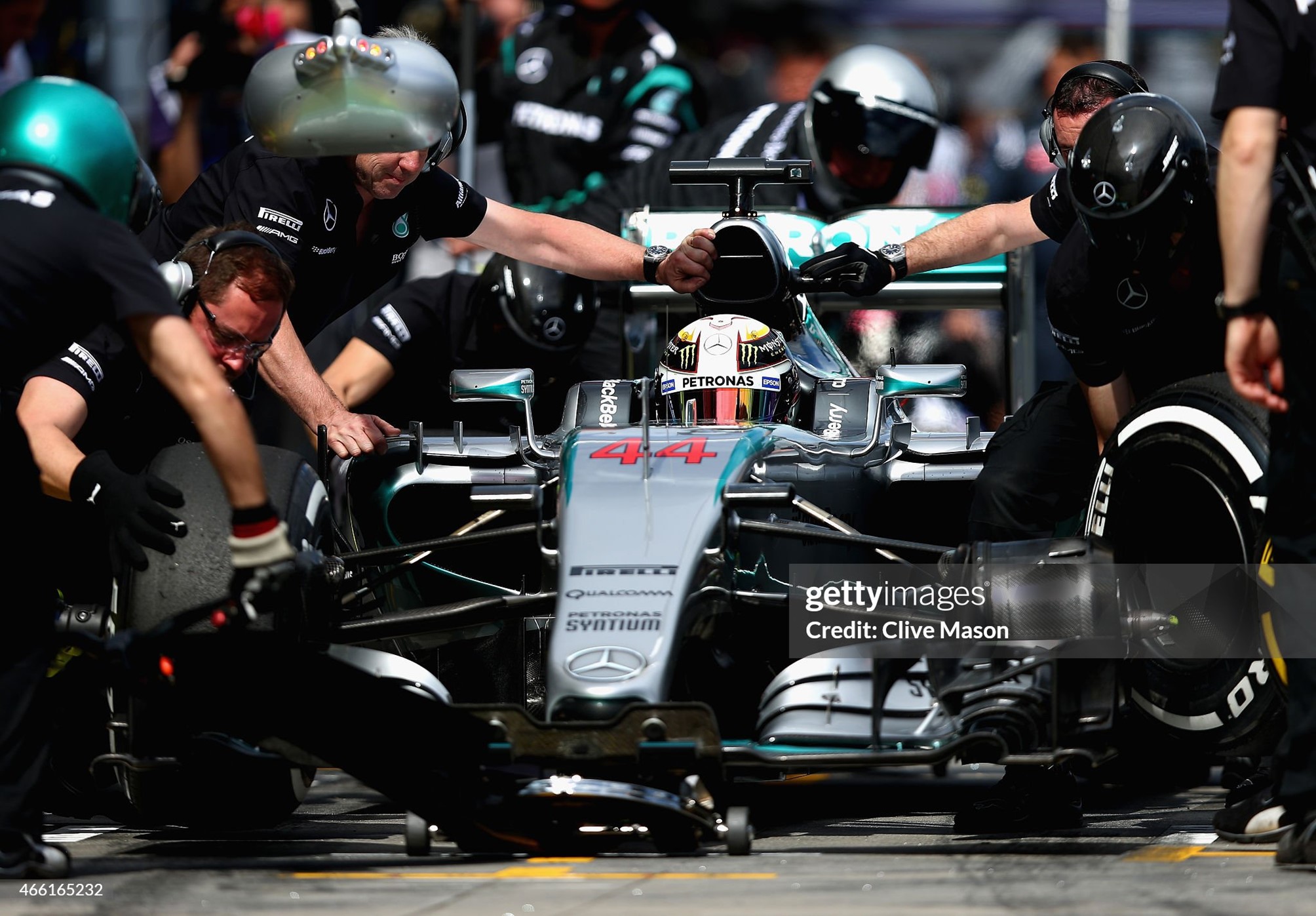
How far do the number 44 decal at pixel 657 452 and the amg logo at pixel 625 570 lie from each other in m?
0.42

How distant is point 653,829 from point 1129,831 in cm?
145

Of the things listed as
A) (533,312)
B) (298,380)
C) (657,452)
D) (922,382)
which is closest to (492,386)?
(298,380)

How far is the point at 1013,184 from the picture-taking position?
503 inches

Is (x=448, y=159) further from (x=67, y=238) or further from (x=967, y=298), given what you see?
(x=67, y=238)

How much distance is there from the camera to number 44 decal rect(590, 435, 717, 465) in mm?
5578

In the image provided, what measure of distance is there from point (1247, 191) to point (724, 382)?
1994 mm

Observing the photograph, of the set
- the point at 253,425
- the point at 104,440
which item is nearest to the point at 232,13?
the point at 253,425

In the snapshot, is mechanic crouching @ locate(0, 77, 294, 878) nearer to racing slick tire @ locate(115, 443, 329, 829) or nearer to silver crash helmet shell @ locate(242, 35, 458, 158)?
racing slick tire @ locate(115, 443, 329, 829)

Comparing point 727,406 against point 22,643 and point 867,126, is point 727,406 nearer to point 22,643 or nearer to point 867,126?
point 22,643

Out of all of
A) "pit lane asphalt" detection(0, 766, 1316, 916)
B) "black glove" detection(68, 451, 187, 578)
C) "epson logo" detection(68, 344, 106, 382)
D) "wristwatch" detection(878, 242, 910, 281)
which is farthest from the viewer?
"wristwatch" detection(878, 242, 910, 281)

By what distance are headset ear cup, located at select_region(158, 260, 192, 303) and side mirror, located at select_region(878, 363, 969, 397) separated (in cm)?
211

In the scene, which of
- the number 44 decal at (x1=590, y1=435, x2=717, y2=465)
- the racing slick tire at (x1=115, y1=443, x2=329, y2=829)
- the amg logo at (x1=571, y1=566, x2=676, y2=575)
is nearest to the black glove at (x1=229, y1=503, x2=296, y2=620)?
the racing slick tire at (x1=115, y1=443, x2=329, y2=829)

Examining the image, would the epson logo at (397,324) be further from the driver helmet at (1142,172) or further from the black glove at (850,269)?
the driver helmet at (1142,172)

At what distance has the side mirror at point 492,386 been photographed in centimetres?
670
